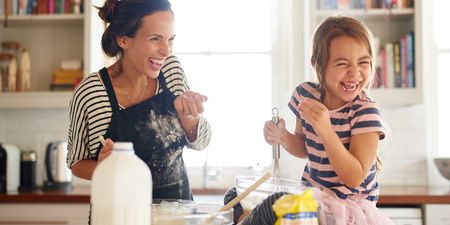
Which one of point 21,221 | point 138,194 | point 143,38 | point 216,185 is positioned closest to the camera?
point 138,194

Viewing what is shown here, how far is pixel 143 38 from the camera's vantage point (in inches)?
66.0

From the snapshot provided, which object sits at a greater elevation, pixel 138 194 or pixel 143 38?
pixel 143 38

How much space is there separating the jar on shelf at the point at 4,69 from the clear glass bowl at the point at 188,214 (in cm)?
261

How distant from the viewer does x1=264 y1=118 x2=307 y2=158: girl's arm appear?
5.47 feet

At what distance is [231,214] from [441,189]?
2.43 m

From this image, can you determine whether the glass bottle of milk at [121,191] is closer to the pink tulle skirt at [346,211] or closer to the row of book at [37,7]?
the pink tulle skirt at [346,211]

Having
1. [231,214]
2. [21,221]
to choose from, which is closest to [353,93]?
[231,214]

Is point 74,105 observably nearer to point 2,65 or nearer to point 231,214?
point 231,214

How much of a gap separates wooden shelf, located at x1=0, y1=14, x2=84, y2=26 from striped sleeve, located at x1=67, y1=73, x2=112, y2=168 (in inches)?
76.4

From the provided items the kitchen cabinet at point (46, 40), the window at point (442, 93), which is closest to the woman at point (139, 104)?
the kitchen cabinet at point (46, 40)

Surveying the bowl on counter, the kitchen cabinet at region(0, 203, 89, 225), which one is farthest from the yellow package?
the bowl on counter

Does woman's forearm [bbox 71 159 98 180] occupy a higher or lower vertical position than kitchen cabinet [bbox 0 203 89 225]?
higher

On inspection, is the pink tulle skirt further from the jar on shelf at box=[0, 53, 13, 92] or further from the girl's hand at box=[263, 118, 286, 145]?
the jar on shelf at box=[0, 53, 13, 92]

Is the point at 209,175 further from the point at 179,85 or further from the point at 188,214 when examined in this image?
the point at 188,214
